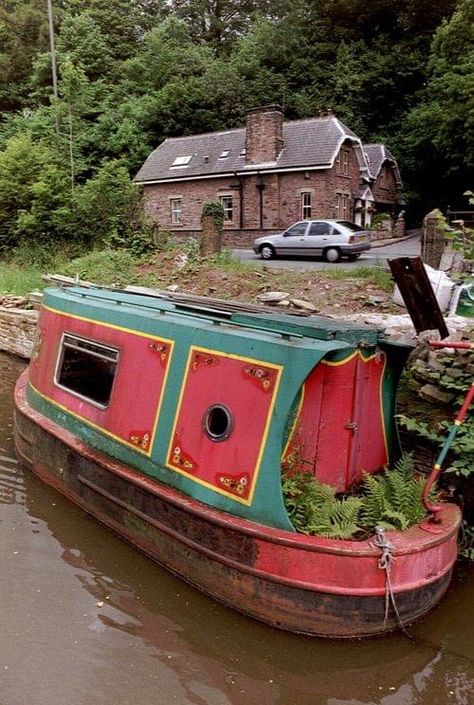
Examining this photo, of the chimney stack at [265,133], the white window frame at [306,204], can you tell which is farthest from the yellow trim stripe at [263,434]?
Result: the chimney stack at [265,133]

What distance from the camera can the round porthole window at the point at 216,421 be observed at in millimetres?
4197

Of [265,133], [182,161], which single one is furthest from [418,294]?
[182,161]

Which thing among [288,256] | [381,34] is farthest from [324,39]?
[288,256]

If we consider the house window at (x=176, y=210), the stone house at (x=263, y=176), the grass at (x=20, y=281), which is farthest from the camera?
the house window at (x=176, y=210)

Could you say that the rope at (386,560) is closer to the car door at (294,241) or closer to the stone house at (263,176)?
the car door at (294,241)

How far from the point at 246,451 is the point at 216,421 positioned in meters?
0.43

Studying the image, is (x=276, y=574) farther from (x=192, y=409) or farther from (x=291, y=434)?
(x=192, y=409)

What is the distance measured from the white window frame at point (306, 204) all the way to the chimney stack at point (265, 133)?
6.08 ft

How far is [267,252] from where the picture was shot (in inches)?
684

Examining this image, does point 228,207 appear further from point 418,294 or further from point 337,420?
point 337,420

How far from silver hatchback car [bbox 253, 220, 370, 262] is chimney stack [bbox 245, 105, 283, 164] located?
6815 mm

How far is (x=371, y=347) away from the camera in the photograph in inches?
173

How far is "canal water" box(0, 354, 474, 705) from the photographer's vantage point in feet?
11.2

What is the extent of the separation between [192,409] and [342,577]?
1.63m
